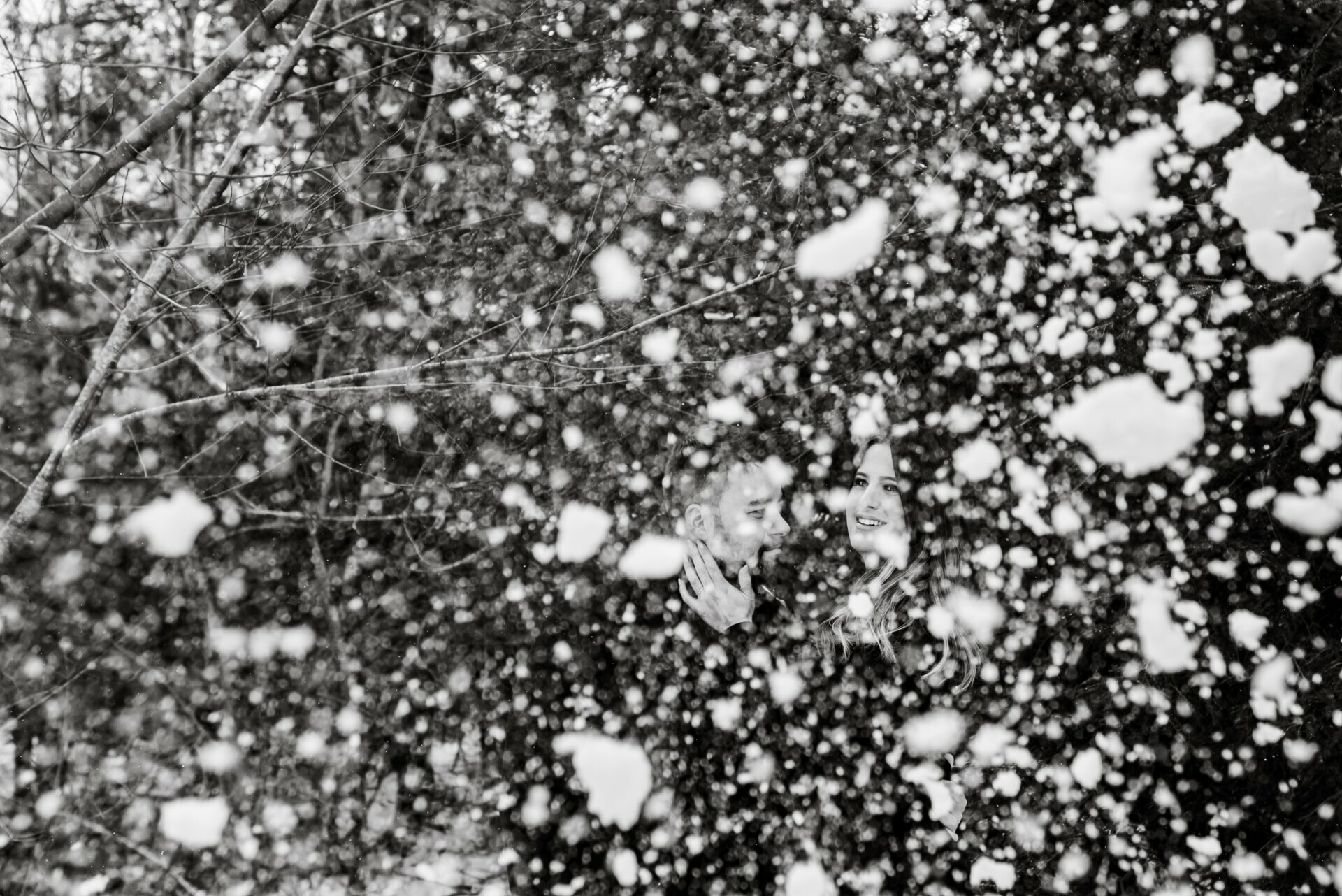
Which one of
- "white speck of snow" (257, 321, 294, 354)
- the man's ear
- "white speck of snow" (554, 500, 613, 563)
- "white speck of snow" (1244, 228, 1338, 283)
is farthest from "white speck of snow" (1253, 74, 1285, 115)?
"white speck of snow" (257, 321, 294, 354)

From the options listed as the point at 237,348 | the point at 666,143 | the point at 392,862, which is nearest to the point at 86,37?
the point at 237,348

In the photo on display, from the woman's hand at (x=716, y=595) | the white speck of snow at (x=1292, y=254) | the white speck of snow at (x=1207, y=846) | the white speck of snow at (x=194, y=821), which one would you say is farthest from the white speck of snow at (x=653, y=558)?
the white speck of snow at (x=1292, y=254)

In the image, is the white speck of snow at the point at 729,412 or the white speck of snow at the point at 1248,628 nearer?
the white speck of snow at the point at 1248,628

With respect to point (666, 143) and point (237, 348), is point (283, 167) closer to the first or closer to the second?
point (237, 348)

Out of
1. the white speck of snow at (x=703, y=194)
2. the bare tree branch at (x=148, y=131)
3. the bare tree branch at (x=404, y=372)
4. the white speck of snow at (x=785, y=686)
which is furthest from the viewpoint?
the white speck of snow at (x=703, y=194)

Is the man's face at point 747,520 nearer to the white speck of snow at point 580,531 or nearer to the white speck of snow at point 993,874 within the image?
the white speck of snow at point 580,531

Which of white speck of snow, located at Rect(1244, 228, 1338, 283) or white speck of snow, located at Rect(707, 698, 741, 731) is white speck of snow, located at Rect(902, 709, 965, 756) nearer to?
white speck of snow, located at Rect(707, 698, 741, 731)

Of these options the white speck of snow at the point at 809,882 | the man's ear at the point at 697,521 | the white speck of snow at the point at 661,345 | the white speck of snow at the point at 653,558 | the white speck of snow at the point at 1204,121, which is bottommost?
the white speck of snow at the point at 809,882
